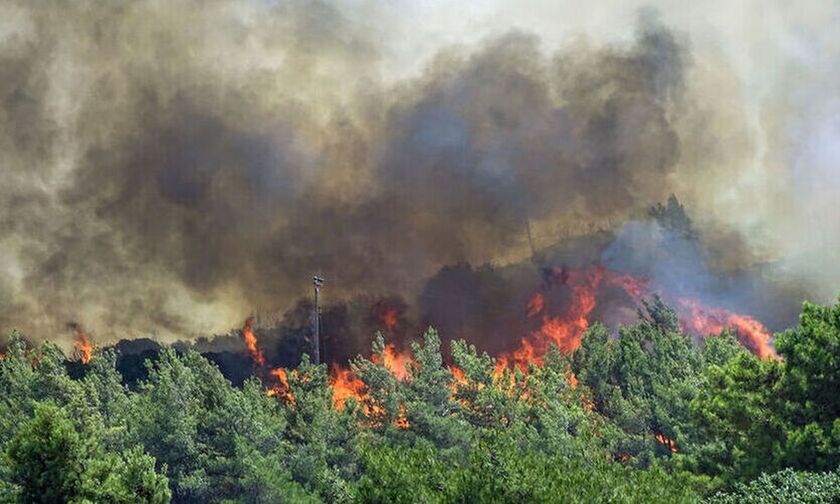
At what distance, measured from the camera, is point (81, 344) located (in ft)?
245

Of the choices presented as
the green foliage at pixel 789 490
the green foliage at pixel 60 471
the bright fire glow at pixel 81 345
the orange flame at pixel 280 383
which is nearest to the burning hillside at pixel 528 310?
the orange flame at pixel 280 383

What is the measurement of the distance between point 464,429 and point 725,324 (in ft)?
122

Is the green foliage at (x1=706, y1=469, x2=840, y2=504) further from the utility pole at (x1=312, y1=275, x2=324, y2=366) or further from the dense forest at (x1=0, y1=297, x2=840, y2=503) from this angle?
the utility pole at (x1=312, y1=275, x2=324, y2=366)

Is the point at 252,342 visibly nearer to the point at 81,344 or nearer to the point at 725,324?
the point at 81,344

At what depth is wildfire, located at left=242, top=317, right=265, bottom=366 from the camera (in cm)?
7462

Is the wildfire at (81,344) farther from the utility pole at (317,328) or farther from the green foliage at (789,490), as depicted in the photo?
the green foliage at (789,490)

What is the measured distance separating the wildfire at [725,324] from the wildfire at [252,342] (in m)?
37.0

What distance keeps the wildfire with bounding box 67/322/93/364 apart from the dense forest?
1798mm

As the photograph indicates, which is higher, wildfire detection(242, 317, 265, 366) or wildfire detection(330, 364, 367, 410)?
wildfire detection(242, 317, 265, 366)

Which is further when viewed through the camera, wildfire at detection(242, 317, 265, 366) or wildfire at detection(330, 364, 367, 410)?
wildfire at detection(242, 317, 265, 366)

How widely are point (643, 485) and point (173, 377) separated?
41.9 metres

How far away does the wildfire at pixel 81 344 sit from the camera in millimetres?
73500

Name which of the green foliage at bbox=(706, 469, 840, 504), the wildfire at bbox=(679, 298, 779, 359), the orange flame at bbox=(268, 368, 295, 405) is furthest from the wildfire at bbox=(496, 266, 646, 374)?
the green foliage at bbox=(706, 469, 840, 504)

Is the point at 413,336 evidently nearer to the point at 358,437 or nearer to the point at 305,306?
the point at 305,306
